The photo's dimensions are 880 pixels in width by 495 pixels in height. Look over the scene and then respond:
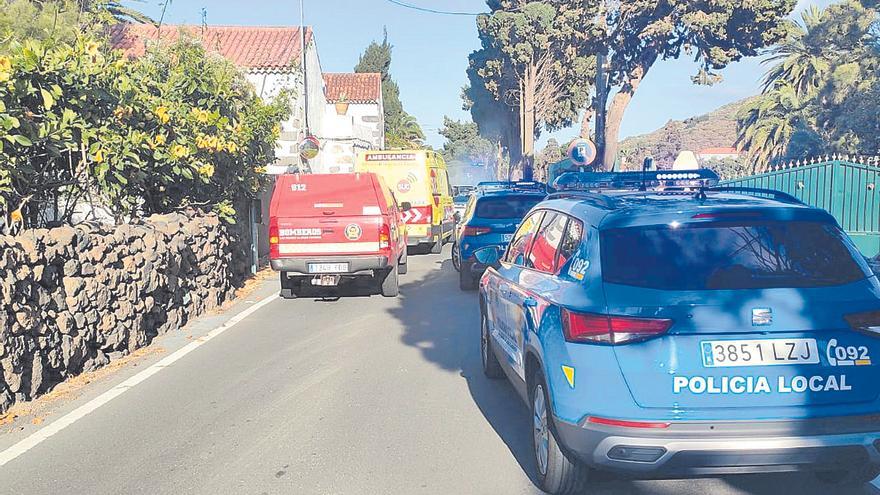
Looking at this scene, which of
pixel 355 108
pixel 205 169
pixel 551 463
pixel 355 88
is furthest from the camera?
pixel 355 88

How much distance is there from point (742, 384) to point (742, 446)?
28 centimetres

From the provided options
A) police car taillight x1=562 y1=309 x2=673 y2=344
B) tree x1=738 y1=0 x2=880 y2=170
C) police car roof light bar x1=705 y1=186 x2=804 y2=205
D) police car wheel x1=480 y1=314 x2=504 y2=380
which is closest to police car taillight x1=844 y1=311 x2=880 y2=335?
police car taillight x1=562 y1=309 x2=673 y2=344

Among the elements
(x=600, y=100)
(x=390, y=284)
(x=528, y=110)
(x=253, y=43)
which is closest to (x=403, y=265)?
(x=390, y=284)

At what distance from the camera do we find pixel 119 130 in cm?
949

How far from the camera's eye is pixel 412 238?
1945 centimetres

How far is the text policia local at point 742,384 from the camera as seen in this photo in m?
3.75

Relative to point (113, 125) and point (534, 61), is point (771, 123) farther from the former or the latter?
point (113, 125)

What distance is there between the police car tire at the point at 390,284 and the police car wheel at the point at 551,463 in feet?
26.1

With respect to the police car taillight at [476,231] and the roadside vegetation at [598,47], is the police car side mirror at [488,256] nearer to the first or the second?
the police car taillight at [476,231]

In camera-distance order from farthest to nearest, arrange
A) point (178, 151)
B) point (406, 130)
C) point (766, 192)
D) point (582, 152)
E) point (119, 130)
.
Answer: point (406, 130) → point (582, 152) → point (178, 151) → point (119, 130) → point (766, 192)

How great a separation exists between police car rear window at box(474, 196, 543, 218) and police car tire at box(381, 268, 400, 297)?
66.9 inches

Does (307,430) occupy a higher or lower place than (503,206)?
lower

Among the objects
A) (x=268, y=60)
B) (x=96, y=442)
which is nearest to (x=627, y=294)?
(x=96, y=442)

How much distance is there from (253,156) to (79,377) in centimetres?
749
